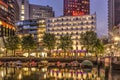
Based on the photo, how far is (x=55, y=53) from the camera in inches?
6988

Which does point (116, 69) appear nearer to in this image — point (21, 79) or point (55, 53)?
point (21, 79)

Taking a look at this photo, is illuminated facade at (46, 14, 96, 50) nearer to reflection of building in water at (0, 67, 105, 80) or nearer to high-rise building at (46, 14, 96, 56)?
high-rise building at (46, 14, 96, 56)

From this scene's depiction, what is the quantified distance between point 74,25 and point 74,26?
2.28ft

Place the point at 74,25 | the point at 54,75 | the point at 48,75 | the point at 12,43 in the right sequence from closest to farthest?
the point at 48,75 < the point at 54,75 < the point at 12,43 < the point at 74,25

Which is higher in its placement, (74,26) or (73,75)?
(74,26)

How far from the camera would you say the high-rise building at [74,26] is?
188000 millimetres

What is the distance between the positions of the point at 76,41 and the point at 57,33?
53.2 feet

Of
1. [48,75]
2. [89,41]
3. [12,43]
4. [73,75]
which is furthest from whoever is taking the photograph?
[12,43]

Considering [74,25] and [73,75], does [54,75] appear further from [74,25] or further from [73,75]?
[74,25]

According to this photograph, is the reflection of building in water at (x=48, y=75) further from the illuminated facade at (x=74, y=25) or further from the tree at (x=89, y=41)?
the illuminated facade at (x=74, y=25)

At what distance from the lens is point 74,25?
19175 cm

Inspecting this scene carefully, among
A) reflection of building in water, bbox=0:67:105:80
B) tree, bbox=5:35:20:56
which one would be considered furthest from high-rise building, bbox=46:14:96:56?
reflection of building in water, bbox=0:67:105:80

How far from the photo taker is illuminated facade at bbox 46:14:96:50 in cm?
18812

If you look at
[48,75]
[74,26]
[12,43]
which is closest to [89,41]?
[74,26]
